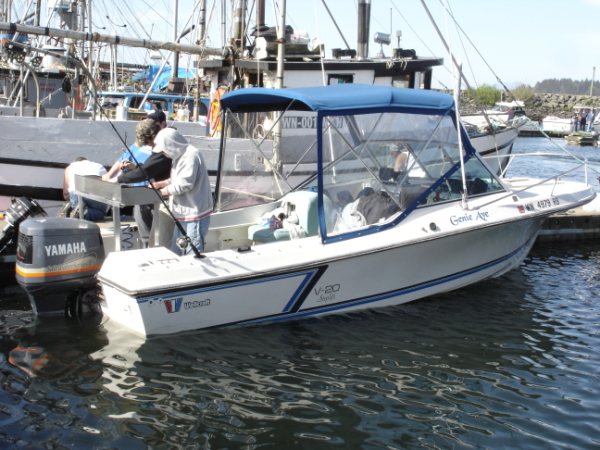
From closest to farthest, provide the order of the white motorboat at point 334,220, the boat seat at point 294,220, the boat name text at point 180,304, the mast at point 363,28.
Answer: the boat name text at point 180,304 < the white motorboat at point 334,220 < the boat seat at point 294,220 < the mast at point 363,28

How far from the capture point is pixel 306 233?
7.58 metres

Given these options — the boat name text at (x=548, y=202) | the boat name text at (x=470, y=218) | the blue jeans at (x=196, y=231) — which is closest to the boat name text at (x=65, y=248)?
the blue jeans at (x=196, y=231)

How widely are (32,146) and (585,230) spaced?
986cm

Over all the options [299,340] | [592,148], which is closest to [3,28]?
[299,340]

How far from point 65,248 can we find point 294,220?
247cm

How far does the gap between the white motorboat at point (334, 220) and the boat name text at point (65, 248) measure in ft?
1.07

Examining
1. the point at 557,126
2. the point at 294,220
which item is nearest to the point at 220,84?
the point at 294,220

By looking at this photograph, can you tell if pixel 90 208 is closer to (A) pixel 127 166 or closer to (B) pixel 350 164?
(A) pixel 127 166

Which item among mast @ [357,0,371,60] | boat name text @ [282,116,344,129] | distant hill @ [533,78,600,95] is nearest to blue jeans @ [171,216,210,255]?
boat name text @ [282,116,344,129]

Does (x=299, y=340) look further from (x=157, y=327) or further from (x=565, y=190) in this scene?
(x=565, y=190)

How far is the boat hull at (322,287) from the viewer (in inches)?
256

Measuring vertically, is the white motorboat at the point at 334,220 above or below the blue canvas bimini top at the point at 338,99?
below

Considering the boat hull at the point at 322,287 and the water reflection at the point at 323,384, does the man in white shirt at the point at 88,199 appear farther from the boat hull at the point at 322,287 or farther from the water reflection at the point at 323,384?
the boat hull at the point at 322,287

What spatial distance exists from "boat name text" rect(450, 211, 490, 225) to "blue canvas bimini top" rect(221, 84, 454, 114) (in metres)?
1.21
